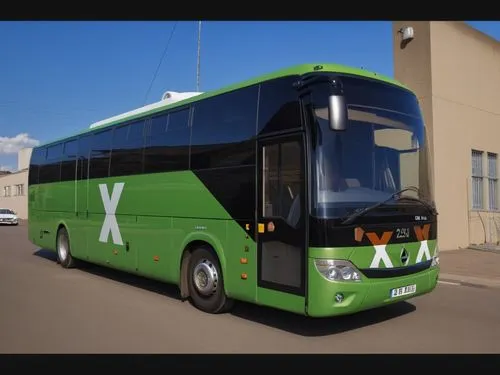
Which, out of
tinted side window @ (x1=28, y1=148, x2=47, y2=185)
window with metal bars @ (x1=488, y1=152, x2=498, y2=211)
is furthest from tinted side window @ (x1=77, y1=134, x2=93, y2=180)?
window with metal bars @ (x1=488, y1=152, x2=498, y2=211)

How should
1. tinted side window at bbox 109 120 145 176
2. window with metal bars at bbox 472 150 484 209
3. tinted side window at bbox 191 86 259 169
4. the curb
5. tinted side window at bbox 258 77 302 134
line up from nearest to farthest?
tinted side window at bbox 258 77 302 134 → tinted side window at bbox 191 86 259 169 → tinted side window at bbox 109 120 145 176 → the curb → window with metal bars at bbox 472 150 484 209

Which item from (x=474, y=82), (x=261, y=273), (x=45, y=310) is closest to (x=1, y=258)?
(x=45, y=310)

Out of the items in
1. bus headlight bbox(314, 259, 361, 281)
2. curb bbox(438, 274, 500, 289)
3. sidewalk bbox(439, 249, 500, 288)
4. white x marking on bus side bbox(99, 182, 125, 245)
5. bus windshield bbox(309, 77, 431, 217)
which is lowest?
curb bbox(438, 274, 500, 289)

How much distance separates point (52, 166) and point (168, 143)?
6.50 metres

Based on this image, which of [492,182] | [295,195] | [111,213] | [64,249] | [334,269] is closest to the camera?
[334,269]

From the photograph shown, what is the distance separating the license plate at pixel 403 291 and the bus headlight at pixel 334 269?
785mm

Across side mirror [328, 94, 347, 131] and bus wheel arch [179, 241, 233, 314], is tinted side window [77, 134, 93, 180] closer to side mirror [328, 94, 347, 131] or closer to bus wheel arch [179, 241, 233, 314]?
bus wheel arch [179, 241, 233, 314]

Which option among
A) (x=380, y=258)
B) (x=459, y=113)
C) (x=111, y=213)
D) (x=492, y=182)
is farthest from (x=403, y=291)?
(x=492, y=182)

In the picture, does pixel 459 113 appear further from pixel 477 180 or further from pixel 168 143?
pixel 168 143

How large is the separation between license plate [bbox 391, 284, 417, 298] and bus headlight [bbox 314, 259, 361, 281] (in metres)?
0.78

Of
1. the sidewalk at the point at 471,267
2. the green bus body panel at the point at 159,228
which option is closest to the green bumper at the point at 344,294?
the green bus body panel at the point at 159,228

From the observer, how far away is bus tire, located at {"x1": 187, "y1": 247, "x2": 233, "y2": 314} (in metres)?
7.34

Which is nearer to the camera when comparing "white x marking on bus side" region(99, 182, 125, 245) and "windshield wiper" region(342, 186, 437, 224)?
"windshield wiper" region(342, 186, 437, 224)

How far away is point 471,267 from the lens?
12023 millimetres
